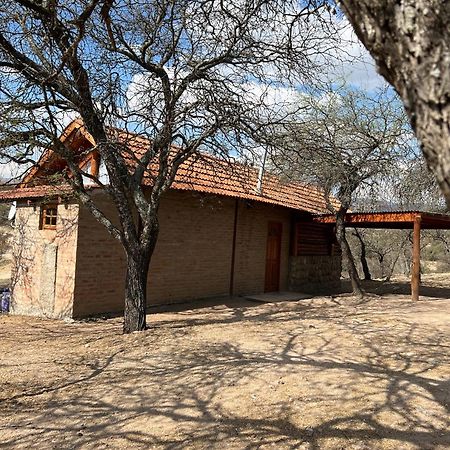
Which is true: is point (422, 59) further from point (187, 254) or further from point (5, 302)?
point (5, 302)

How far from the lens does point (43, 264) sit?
10188mm

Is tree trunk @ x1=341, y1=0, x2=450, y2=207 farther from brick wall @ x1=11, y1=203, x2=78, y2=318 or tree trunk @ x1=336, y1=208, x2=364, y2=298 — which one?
tree trunk @ x1=336, y1=208, x2=364, y2=298

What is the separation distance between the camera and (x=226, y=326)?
350 inches

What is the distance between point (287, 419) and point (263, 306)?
25.6ft

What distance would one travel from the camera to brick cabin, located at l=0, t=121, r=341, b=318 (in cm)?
971

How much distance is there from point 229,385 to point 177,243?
22.2 feet

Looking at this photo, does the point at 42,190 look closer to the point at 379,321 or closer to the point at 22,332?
the point at 22,332

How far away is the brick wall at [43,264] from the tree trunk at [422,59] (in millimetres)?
8911

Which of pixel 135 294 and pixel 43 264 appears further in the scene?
pixel 43 264

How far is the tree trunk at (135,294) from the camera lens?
8.05 m

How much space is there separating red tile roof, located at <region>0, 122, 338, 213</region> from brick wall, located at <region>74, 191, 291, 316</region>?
0.40 meters

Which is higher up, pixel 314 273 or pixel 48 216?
pixel 48 216

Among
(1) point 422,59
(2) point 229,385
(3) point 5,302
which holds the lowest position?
(3) point 5,302

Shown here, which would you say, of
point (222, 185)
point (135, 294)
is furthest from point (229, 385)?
point (222, 185)
